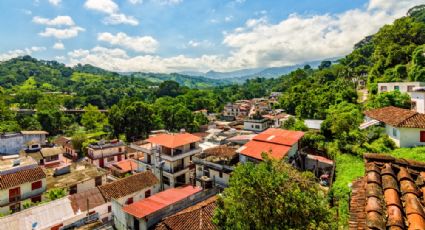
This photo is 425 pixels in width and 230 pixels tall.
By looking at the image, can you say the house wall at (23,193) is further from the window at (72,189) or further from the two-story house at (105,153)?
the two-story house at (105,153)

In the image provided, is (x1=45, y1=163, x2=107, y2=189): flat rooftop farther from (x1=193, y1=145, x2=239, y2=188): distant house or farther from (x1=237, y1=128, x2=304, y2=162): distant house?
(x1=237, y1=128, x2=304, y2=162): distant house

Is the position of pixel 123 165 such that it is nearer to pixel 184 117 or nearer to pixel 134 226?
pixel 134 226

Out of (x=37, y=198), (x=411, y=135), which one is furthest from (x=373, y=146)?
(x=37, y=198)

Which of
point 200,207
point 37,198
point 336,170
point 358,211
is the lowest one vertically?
point 37,198

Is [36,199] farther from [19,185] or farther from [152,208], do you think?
[152,208]

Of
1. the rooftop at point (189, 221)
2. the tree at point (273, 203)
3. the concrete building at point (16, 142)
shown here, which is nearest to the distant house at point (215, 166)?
the rooftop at point (189, 221)

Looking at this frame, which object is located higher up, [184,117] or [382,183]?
[382,183]

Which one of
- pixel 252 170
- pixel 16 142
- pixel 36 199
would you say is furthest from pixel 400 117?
pixel 16 142
